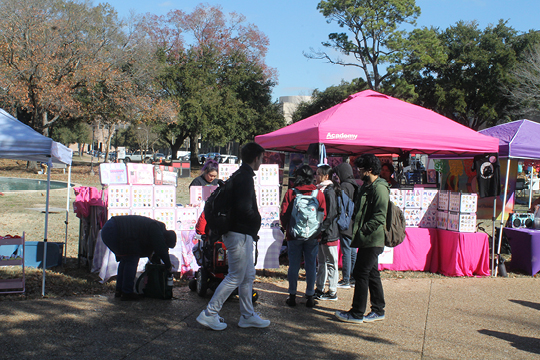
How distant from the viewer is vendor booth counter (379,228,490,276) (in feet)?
22.7

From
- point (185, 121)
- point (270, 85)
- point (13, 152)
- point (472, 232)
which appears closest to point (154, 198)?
point (13, 152)

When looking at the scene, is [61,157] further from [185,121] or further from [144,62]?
[185,121]

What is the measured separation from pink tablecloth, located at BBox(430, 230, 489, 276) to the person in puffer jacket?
254cm

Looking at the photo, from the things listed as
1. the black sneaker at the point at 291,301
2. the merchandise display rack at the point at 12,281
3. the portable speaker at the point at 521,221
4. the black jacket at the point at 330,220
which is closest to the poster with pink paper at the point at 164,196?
the merchandise display rack at the point at 12,281

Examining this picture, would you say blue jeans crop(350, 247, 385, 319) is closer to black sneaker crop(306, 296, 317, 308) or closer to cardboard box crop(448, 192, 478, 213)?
black sneaker crop(306, 296, 317, 308)

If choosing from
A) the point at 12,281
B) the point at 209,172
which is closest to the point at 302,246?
the point at 209,172

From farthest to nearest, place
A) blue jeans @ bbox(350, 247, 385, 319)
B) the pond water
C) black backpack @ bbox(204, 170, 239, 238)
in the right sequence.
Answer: the pond water
blue jeans @ bbox(350, 247, 385, 319)
black backpack @ bbox(204, 170, 239, 238)

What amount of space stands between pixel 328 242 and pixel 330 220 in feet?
0.92

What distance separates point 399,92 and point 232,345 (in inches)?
1223

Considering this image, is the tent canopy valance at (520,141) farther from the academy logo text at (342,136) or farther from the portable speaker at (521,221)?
the academy logo text at (342,136)

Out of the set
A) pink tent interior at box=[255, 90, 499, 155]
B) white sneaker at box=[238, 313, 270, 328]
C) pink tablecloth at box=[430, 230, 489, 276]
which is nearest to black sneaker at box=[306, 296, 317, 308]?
white sneaker at box=[238, 313, 270, 328]

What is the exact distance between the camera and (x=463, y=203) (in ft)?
22.6

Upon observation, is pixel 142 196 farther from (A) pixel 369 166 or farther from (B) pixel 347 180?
(A) pixel 369 166

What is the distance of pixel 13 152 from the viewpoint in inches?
199
